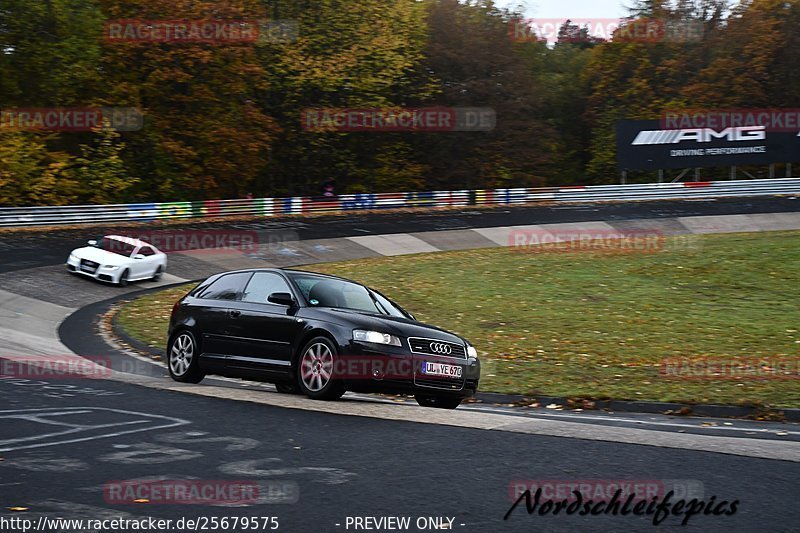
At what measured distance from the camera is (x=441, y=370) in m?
10.9

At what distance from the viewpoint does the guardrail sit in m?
40.2

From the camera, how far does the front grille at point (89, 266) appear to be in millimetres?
27706

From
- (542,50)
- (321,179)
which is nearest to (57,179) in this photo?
(321,179)

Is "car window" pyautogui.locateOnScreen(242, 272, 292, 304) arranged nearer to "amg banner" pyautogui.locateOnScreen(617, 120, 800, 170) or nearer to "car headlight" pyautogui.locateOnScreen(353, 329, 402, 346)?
"car headlight" pyautogui.locateOnScreen(353, 329, 402, 346)

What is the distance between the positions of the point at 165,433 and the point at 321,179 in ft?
164
